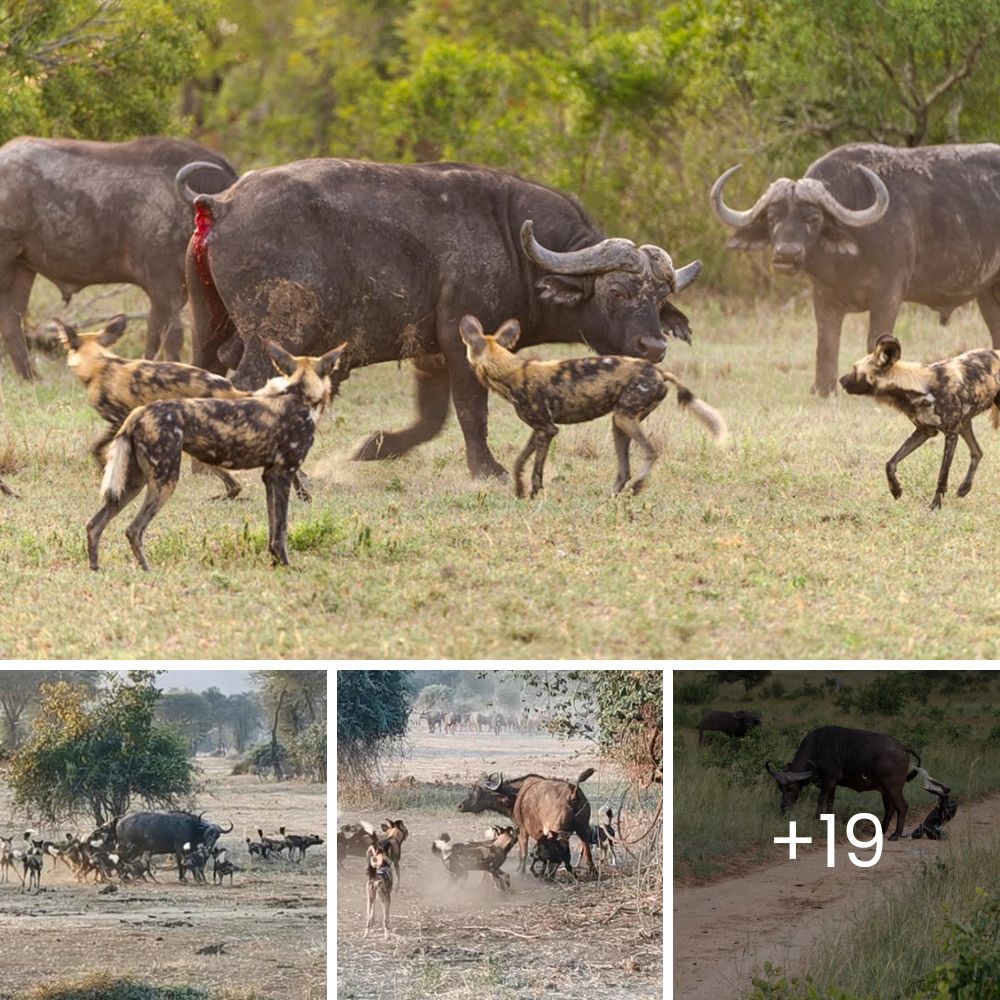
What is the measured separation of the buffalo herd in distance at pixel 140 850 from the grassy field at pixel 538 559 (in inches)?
35.4

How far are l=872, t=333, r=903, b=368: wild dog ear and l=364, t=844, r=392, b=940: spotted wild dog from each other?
4516 millimetres

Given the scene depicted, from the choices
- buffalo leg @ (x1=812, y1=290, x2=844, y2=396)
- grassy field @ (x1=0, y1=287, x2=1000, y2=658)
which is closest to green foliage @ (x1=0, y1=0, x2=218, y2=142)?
grassy field @ (x1=0, y1=287, x2=1000, y2=658)

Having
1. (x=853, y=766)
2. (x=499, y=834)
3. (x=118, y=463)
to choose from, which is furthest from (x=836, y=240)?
(x=499, y=834)

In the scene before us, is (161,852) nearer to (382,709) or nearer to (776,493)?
(382,709)

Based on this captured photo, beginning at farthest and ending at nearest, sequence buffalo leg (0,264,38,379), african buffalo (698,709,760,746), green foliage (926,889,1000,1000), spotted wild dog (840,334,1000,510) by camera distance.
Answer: buffalo leg (0,264,38,379) < spotted wild dog (840,334,1000,510) < african buffalo (698,709,760,746) < green foliage (926,889,1000,1000)

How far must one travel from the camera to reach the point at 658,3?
1088 inches

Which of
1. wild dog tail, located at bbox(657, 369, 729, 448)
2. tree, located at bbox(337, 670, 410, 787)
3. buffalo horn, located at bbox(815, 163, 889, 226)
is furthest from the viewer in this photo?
buffalo horn, located at bbox(815, 163, 889, 226)

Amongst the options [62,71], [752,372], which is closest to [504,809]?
[752,372]

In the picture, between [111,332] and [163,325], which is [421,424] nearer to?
[111,332]

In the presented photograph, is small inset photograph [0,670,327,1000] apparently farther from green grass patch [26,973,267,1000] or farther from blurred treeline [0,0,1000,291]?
blurred treeline [0,0,1000,291]

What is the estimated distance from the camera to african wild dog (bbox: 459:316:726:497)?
11086 mm

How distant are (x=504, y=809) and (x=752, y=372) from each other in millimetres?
10014

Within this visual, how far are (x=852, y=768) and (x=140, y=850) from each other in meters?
2.97

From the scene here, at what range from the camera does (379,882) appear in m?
7.86
